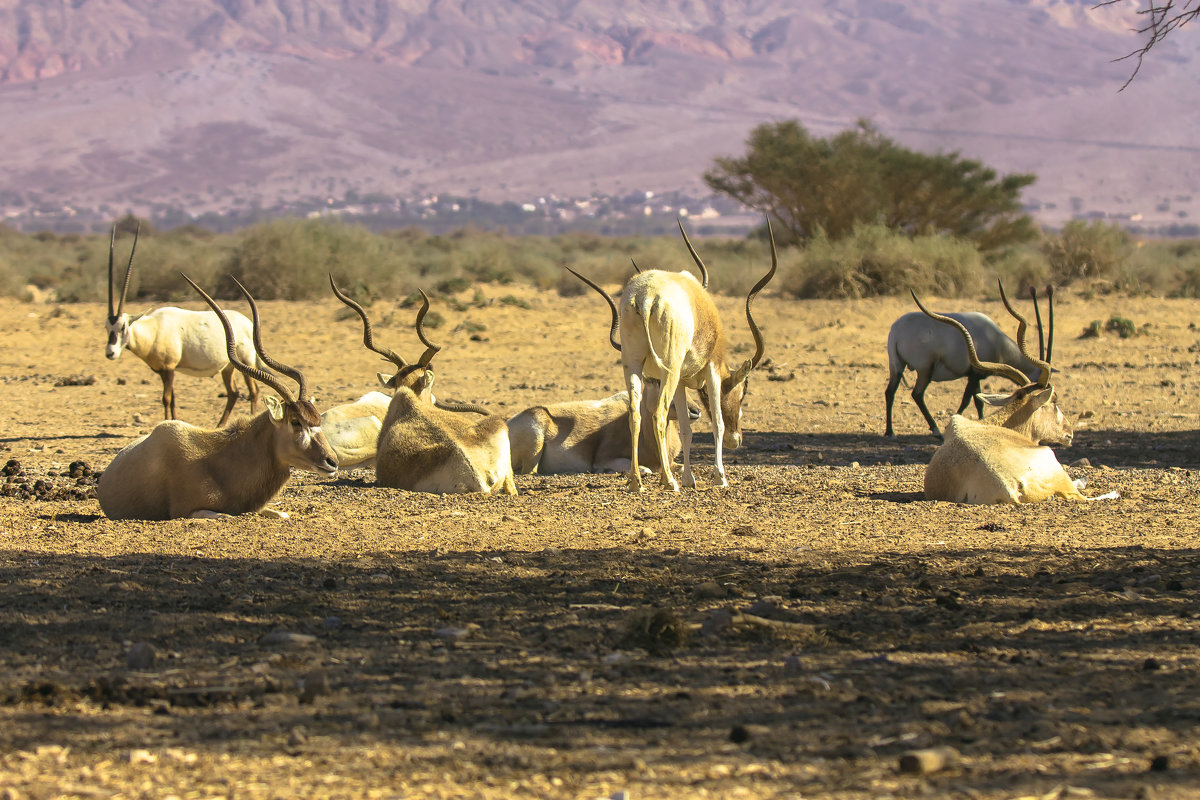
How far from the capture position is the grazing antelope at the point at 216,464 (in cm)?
791

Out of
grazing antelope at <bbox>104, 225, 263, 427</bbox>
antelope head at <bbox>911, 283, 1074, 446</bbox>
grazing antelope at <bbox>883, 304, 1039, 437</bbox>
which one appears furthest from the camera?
grazing antelope at <bbox>104, 225, 263, 427</bbox>

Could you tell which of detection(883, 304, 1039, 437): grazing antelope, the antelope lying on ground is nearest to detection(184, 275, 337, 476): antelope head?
the antelope lying on ground

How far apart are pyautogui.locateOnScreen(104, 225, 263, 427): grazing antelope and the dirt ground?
3.54 meters

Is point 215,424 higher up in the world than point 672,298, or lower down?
lower down

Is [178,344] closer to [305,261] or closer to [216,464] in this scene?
[216,464]

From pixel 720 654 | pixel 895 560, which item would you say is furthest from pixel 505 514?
pixel 720 654

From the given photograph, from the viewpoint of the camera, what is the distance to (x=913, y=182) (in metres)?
37.1

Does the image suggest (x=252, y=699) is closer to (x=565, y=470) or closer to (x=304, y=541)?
(x=304, y=541)

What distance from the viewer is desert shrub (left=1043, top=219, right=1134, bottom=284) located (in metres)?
29.4

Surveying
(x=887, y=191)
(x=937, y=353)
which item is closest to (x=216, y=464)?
(x=937, y=353)

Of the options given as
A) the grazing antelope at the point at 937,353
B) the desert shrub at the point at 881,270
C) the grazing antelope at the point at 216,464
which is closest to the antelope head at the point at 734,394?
the grazing antelope at the point at 937,353

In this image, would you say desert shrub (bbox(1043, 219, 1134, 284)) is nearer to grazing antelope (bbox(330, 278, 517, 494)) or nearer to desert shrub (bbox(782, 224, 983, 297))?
desert shrub (bbox(782, 224, 983, 297))

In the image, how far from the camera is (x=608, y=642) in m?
5.11

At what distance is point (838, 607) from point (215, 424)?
9.82 metres
